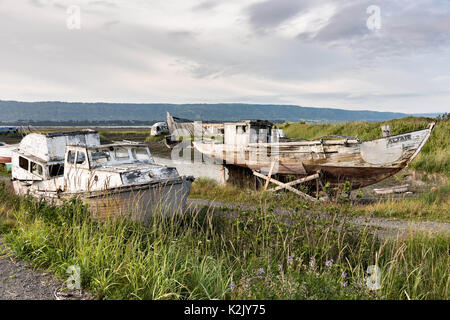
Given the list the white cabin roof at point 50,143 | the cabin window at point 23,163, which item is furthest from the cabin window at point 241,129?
the cabin window at point 23,163

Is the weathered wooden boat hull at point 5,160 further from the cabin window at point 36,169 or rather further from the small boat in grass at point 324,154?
the small boat in grass at point 324,154

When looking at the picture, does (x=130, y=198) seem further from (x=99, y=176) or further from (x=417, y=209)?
(x=417, y=209)

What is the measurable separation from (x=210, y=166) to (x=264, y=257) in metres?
23.9

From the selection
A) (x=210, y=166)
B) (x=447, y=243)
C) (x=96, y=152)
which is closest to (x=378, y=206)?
(x=447, y=243)

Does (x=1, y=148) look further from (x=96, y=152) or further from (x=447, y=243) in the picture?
(x=447, y=243)

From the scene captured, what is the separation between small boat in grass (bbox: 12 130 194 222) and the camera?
27.3 feet

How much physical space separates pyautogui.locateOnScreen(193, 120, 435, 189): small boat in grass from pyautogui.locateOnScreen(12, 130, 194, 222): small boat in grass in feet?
23.8

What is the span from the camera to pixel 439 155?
65.4ft

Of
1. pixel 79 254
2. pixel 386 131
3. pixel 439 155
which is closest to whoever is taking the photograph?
pixel 79 254

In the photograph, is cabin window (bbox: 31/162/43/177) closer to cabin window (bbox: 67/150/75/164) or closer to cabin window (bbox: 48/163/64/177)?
cabin window (bbox: 48/163/64/177)

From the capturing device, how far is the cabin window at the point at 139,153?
11.1 meters

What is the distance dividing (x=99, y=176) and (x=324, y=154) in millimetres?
10139

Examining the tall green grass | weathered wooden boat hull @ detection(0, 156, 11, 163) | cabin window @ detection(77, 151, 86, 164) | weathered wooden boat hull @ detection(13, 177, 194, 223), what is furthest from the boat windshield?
weathered wooden boat hull @ detection(0, 156, 11, 163)

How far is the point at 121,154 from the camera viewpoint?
10852 millimetres
